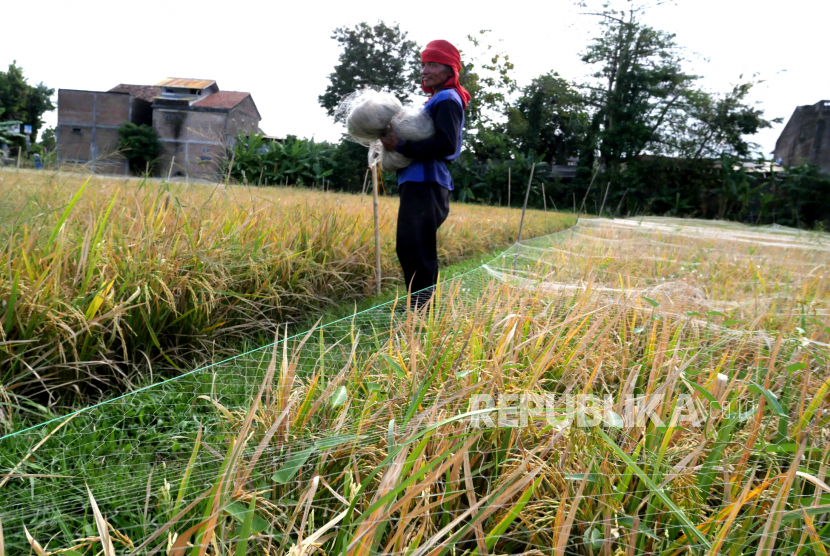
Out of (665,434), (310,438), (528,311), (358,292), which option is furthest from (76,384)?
(358,292)

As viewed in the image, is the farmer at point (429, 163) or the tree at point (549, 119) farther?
the tree at point (549, 119)

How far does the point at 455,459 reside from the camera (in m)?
0.77

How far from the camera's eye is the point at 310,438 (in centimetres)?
102

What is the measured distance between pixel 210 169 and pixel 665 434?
333cm

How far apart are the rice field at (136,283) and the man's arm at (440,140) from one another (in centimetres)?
75

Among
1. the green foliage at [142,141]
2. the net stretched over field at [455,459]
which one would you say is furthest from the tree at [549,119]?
the net stretched over field at [455,459]

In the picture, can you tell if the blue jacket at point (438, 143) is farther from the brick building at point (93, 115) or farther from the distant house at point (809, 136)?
the brick building at point (93, 115)

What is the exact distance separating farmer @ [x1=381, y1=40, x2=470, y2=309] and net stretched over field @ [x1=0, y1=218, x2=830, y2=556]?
0.95 metres

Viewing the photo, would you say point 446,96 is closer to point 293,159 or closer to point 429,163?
point 429,163

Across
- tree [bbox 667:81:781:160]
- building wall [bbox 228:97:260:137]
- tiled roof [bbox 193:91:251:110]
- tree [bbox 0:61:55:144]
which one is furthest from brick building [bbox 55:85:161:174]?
tree [bbox 667:81:781:160]

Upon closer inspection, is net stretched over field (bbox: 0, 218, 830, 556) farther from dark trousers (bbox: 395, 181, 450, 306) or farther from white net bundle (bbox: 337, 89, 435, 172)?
white net bundle (bbox: 337, 89, 435, 172)

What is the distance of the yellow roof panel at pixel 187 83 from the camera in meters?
29.6

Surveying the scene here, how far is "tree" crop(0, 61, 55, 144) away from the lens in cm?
2992

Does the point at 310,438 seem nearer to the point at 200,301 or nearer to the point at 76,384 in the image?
the point at 76,384
